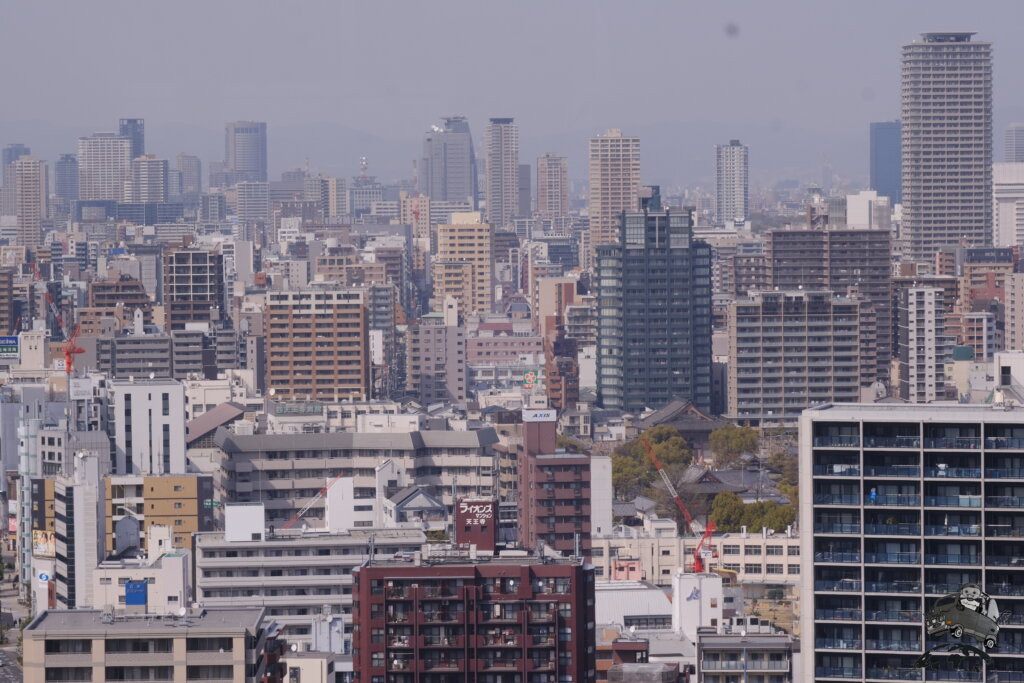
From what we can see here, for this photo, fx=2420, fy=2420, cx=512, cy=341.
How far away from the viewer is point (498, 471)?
3947 cm

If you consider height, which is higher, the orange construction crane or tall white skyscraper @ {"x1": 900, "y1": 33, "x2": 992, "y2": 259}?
tall white skyscraper @ {"x1": 900, "y1": 33, "x2": 992, "y2": 259}

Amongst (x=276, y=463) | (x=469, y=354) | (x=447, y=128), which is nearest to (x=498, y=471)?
(x=276, y=463)

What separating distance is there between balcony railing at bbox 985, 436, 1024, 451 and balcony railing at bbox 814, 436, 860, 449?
3.05ft

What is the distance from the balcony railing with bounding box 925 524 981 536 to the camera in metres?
17.1

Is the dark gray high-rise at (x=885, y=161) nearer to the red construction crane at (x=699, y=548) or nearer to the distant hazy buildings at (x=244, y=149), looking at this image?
the distant hazy buildings at (x=244, y=149)

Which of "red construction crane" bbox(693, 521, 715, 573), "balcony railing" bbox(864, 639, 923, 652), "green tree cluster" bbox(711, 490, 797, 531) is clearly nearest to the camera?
"balcony railing" bbox(864, 639, 923, 652)

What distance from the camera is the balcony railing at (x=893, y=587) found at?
1716cm

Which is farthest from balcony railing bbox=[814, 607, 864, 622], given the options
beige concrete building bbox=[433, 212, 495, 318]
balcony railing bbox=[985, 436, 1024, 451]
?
beige concrete building bbox=[433, 212, 495, 318]

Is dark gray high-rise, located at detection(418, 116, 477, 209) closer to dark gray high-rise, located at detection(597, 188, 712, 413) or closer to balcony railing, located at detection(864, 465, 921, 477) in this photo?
dark gray high-rise, located at detection(597, 188, 712, 413)

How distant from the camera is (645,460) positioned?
45.7 m

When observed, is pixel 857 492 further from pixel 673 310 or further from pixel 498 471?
pixel 673 310

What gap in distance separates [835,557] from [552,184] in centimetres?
12781

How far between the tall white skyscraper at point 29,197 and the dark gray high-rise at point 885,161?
140 ft

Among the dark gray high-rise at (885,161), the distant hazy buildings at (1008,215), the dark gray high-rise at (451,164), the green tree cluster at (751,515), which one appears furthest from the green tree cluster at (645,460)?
the dark gray high-rise at (451,164)
